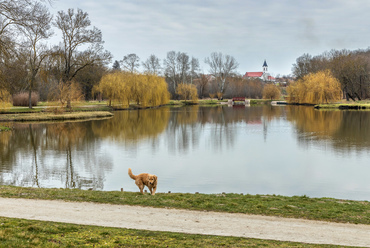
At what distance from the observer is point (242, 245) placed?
5629 millimetres

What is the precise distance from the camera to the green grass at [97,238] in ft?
18.1

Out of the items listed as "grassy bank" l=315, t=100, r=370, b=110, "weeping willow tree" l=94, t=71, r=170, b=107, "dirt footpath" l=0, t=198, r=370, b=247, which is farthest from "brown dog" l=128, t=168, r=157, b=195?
"grassy bank" l=315, t=100, r=370, b=110

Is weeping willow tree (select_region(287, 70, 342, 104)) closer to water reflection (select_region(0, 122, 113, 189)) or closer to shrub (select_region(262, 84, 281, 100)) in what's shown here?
shrub (select_region(262, 84, 281, 100))

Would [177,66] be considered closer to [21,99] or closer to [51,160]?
[21,99]

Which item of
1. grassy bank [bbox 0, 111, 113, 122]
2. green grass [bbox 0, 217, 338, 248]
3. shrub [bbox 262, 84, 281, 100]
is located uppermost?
shrub [bbox 262, 84, 281, 100]

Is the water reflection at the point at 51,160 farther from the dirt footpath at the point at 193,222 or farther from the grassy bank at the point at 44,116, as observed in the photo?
the grassy bank at the point at 44,116

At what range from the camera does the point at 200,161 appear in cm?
1670

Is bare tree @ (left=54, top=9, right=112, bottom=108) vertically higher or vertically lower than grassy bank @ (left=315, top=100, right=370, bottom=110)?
higher

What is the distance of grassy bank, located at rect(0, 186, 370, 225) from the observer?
26.0ft

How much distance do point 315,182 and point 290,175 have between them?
1257mm

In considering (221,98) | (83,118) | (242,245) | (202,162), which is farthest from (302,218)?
(221,98)

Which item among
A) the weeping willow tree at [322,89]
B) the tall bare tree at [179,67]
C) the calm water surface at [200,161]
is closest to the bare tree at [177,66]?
the tall bare tree at [179,67]

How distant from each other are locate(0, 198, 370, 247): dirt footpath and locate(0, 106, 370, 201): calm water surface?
155 inches

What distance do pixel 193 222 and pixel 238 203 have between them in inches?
79.8
